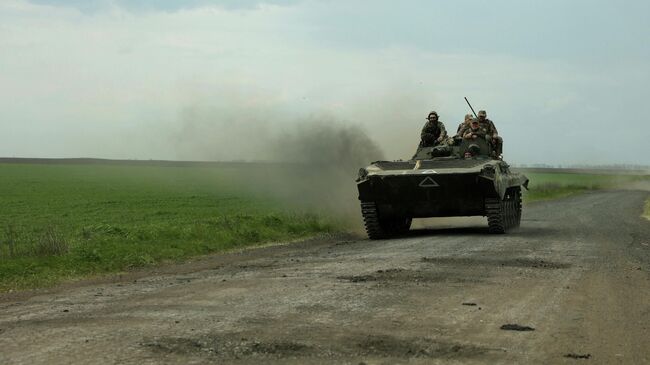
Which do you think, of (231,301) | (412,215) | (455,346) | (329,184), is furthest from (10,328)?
(329,184)

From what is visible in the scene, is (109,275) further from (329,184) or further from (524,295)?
(329,184)

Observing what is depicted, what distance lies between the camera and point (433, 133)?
2262cm

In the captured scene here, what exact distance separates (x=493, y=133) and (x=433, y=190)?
4.27 m

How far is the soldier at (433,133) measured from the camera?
22391mm

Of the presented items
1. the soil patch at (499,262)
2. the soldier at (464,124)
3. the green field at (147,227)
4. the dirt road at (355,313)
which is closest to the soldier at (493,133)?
the soldier at (464,124)

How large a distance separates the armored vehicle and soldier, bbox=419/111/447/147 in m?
1.57

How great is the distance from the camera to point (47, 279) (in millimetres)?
12727

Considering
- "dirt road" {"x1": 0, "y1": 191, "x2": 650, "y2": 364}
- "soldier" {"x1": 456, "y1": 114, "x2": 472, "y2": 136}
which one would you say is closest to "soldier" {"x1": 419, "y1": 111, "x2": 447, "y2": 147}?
"soldier" {"x1": 456, "y1": 114, "x2": 472, "y2": 136}

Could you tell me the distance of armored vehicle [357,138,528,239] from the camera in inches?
747

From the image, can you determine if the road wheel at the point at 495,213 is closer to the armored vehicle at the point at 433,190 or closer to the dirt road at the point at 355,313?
the armored vehicle at the point at 433,190

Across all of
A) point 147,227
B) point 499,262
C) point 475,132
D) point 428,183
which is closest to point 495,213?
point 428,183

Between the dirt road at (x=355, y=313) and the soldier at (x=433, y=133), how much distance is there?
7.83 meters

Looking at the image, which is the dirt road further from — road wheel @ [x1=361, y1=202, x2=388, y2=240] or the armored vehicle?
road wheel @ [x1=361, y1=202, x2=388, y2=240]

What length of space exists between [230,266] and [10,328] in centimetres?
612
